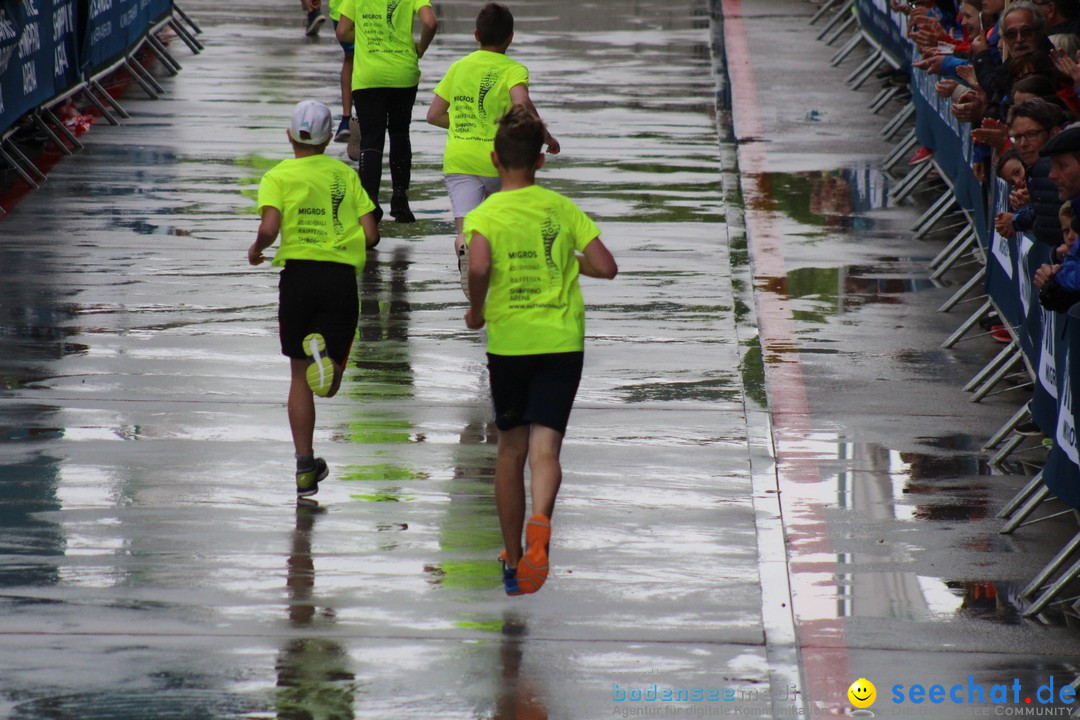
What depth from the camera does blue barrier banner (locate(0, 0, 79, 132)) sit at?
555 inches

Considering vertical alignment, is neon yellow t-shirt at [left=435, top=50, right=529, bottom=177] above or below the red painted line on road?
above

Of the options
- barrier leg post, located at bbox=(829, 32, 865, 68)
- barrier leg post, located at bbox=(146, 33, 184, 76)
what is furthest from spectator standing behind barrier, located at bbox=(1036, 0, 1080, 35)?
barrier leg post, located at bbox=(146, 33, 184, 76)

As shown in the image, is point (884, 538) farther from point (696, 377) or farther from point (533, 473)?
point (696, 377)

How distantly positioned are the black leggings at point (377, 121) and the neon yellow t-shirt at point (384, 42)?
0.09m

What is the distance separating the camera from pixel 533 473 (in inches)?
261

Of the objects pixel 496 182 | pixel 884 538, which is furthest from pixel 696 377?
pixel 884 538

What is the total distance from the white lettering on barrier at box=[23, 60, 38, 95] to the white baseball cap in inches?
301

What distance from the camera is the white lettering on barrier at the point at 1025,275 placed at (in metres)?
8.59

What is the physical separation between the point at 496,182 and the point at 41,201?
545cm

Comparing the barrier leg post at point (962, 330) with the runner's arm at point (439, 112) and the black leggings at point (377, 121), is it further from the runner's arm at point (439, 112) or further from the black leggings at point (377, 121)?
the black leggings at point (377, 121)

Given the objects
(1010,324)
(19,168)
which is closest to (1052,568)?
(1010,324)

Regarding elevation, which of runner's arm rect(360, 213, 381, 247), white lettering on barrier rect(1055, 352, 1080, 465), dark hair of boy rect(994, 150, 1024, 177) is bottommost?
white lettering on barrier rect(1055, 352, 1080, 465)

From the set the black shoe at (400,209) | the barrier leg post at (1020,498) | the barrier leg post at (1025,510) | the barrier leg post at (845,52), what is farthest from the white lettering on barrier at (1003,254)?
the barrier leg post at (845,52)

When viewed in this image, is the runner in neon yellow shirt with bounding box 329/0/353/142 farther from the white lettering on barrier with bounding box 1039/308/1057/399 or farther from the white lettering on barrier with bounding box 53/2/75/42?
the white lettering on barrier with bounding box 1039/308/1057/399
